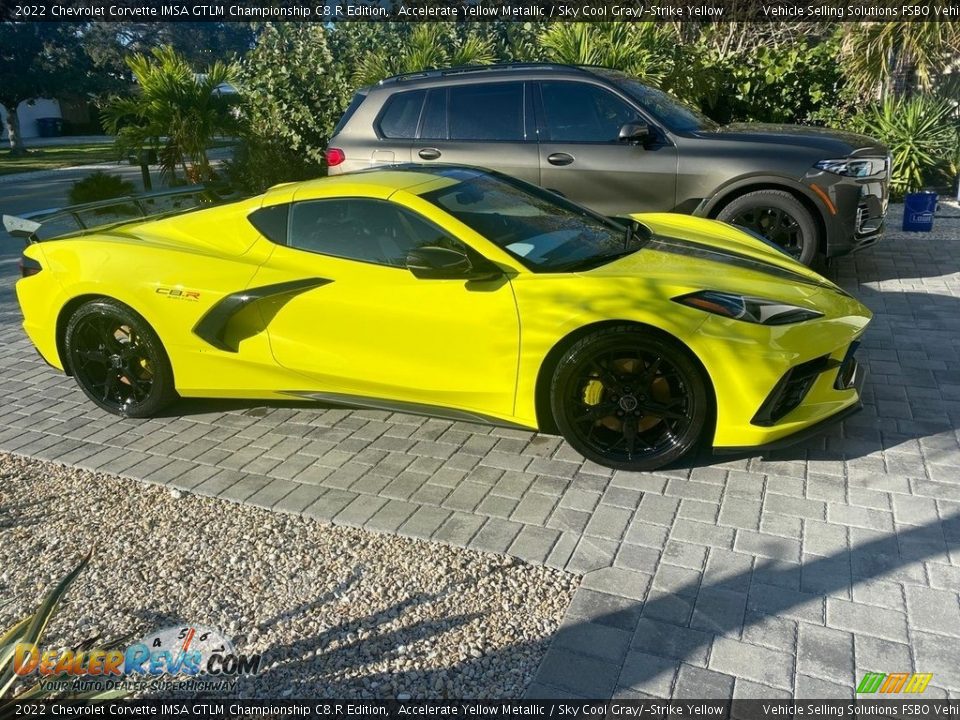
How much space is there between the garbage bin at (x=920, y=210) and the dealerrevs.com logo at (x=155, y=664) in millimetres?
8758

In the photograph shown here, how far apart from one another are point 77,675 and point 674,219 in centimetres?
419

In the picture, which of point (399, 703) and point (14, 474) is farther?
point (14, 474)

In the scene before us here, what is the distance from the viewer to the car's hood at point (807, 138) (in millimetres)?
6508

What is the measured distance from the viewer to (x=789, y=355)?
353cm

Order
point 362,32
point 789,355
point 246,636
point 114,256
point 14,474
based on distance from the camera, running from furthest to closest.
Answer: point 362,32 < point 114,256 < point 14,474 < point 789,355 < point 246,636

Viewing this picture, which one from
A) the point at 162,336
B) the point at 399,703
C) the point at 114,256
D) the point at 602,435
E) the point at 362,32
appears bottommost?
the point at 399,703

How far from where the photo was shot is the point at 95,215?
17.0ft

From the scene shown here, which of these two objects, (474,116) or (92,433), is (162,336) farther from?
(474,116)

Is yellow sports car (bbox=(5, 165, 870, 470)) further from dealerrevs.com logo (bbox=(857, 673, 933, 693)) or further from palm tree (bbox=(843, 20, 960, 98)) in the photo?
palm tree (bbox=(843, 20, 960, 98))

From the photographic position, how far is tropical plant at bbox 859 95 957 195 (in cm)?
1062

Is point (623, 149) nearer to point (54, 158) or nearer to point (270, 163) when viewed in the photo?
point (270, 163)

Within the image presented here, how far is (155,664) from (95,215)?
3428mm

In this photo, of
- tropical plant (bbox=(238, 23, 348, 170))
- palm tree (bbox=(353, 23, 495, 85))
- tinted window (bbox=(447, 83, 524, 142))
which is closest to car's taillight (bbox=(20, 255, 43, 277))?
tinted window (bbox=(447, 83, 524, 142))

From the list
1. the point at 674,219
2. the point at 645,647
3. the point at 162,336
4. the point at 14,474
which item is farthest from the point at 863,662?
the point at 14,474
